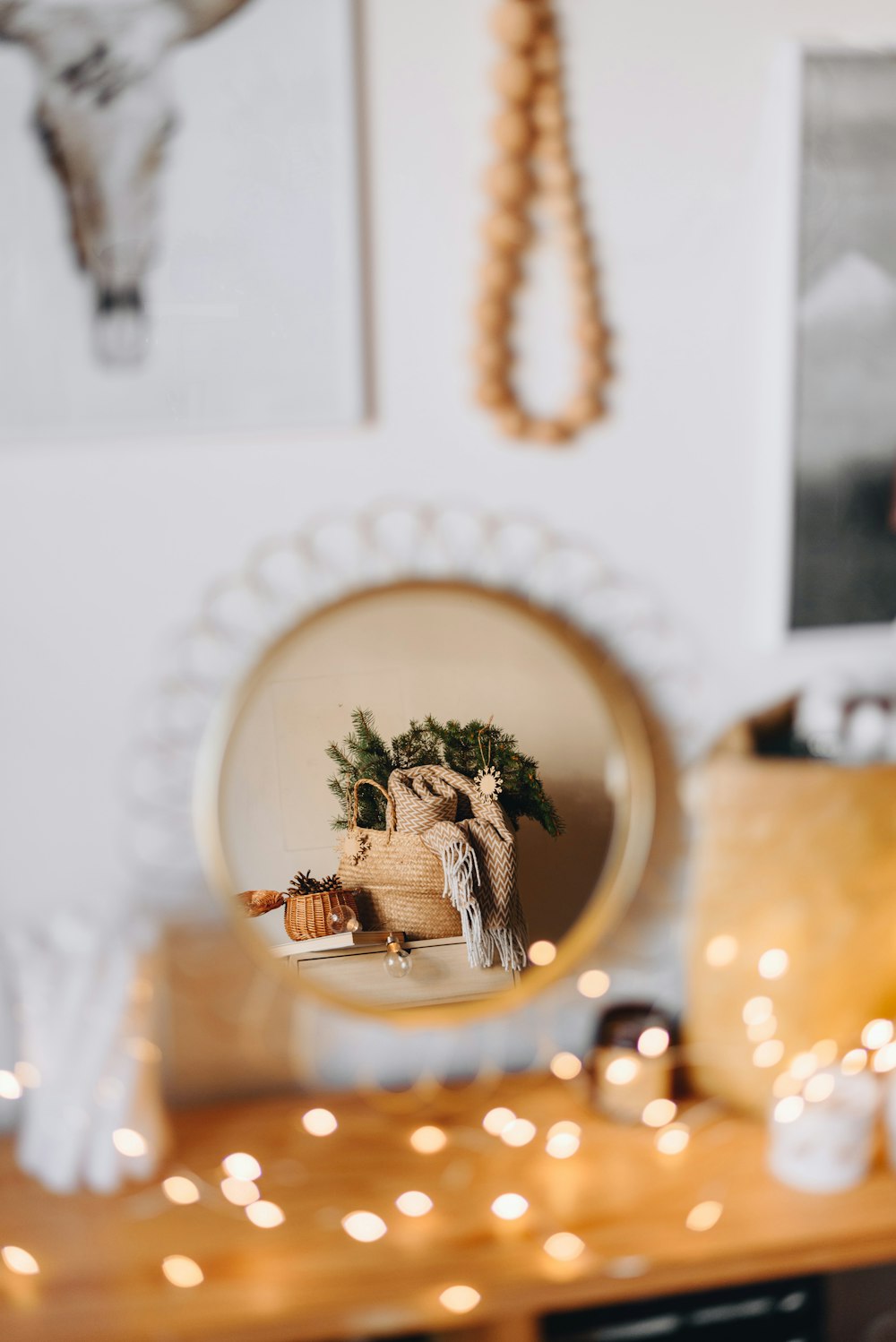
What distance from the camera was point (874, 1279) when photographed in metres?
0.81

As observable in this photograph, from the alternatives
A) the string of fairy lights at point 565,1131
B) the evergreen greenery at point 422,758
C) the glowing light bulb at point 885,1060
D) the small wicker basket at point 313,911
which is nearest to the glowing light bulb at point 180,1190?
the string of fairy lights at point 565,1131

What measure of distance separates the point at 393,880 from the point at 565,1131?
27 centimetres

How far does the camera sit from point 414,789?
0.83 metres

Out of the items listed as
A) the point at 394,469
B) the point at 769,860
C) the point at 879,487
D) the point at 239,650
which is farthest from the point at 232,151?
the point at 769,860

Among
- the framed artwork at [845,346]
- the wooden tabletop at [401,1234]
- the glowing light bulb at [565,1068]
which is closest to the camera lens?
the wooden tabletop at [401,1234]

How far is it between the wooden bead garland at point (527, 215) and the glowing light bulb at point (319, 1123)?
62 centimetres

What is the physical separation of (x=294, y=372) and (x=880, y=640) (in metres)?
0.57

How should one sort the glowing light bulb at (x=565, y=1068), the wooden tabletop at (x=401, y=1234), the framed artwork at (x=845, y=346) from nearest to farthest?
the wooden tabletop at (x=401, y=1234) < the framed artwork at (x=845, y=346) < the glowing light bulb at (x=565, y=1068)

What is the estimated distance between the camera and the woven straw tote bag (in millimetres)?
826

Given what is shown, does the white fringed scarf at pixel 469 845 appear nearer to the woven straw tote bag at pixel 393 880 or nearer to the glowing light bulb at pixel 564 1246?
the woven straw tote bag at pixel 393 880

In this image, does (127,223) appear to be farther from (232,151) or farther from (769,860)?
(769,860)

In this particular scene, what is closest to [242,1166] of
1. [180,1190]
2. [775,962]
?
[180,1190]

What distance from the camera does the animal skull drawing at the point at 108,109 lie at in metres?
0.72

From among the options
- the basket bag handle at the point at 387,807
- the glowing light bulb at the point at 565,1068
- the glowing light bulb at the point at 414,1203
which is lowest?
the glowing light bulb at the point at 414,1203
